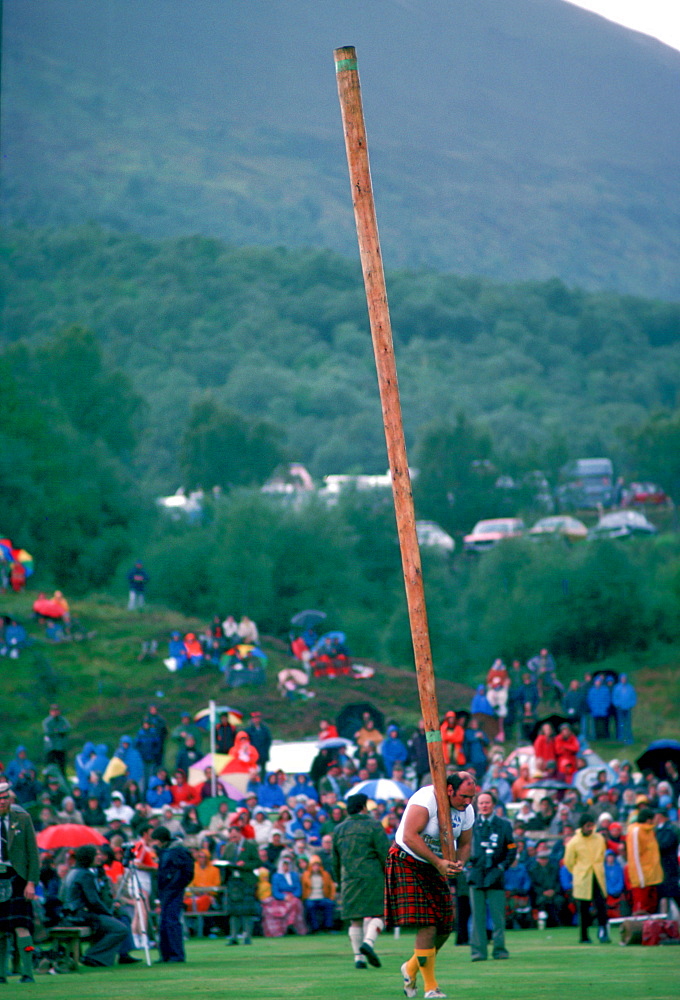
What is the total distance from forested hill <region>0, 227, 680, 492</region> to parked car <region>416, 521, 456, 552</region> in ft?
75.0

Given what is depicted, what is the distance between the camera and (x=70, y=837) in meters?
12.6

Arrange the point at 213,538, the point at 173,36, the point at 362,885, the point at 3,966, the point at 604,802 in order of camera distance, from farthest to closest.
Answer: the point at 173,36 → the point at 213,538 → the point at 604,802 → the point at 362,885 → the point at 3,966

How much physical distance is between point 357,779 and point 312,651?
21.9 meters

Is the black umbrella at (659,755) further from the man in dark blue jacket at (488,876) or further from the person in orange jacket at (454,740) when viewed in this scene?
the man in dark blue jacket at (488,876)

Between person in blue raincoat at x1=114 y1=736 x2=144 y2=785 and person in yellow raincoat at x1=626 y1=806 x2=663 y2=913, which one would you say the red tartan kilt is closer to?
person in yellow raincoat at x1=626 y1=806 x2=663 y2=913

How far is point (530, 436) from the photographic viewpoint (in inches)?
3846

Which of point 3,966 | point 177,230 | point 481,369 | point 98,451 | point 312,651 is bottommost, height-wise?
point 3,966

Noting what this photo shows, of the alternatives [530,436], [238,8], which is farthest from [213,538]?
[238,8]

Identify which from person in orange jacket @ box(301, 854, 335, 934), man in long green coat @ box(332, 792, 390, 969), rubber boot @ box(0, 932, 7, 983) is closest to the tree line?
person in orange jacket @ box(301, 854, 335, 934)

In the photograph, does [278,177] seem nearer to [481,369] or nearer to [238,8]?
[238,8]

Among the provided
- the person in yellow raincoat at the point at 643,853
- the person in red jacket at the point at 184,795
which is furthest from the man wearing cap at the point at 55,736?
the person in yellow raincoat at the point at 643,853

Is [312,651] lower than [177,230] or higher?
lower

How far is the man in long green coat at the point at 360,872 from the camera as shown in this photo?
31.8 feet

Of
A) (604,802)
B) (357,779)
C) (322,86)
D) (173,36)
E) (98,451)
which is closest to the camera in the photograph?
(604,802)
